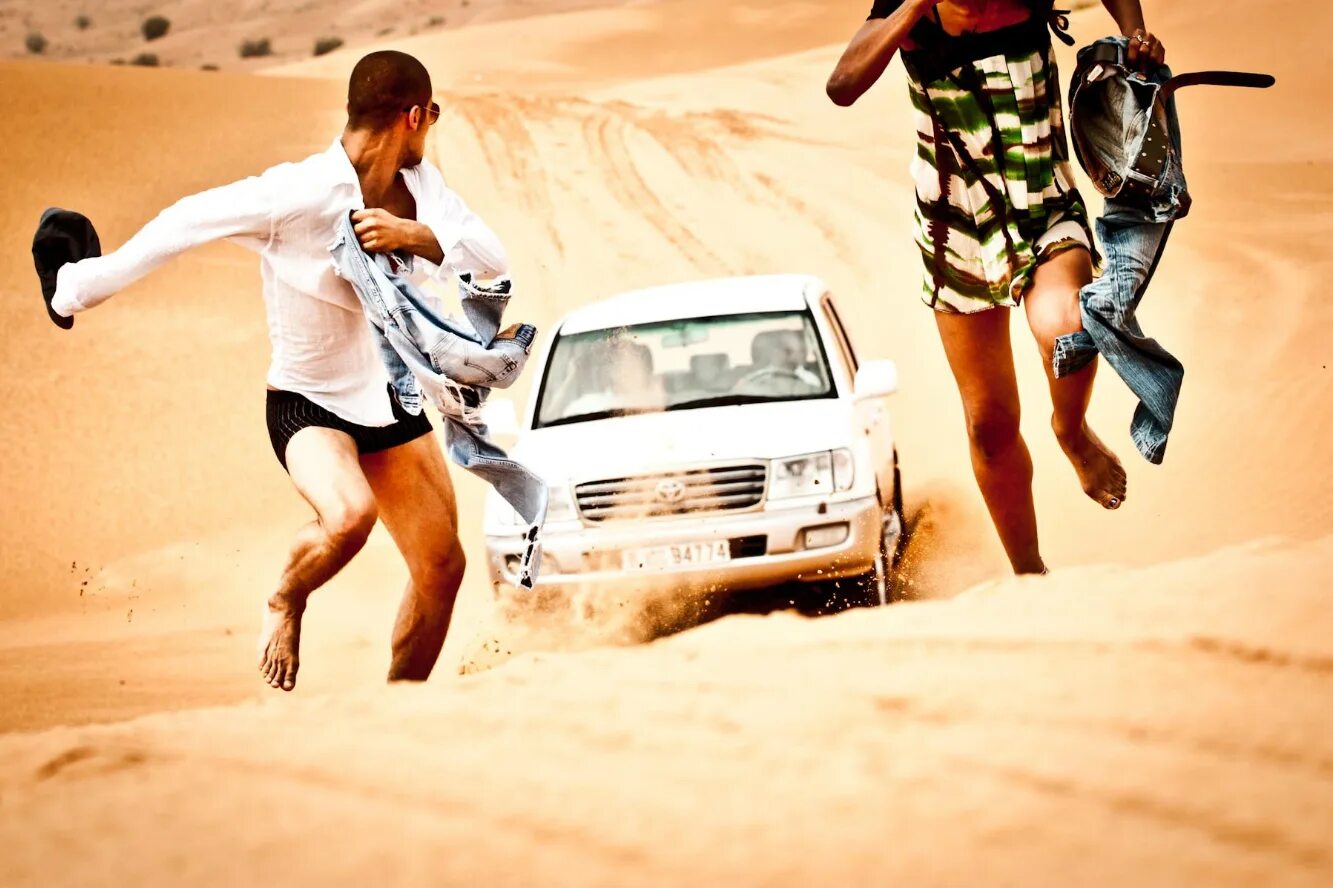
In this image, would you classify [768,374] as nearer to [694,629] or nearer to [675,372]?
[675,372]

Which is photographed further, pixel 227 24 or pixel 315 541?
pixel 227 24

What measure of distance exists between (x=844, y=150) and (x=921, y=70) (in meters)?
17.4

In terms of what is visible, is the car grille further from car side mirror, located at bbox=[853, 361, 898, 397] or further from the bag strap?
the bag strap

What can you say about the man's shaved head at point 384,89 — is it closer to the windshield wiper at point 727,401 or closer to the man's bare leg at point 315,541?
the man's bare leg at point 315,541

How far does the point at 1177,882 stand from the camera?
9.13 feet

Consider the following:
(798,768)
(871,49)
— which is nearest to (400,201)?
(871,49)

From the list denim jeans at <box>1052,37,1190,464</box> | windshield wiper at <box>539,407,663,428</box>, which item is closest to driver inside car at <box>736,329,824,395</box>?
windshield wiper at <box>539,407,663,428</box>

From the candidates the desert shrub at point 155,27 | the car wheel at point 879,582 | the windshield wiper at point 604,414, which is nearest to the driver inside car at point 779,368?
the windshield wiper at point 604,414

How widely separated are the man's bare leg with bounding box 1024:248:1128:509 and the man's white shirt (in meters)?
1.71

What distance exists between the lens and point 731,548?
647cm

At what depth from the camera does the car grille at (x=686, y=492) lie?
21.4 feet

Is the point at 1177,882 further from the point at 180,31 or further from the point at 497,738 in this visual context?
the point at 180,31

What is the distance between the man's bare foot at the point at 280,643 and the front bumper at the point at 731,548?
177 centimetres

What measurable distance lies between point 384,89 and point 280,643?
5.64ft
